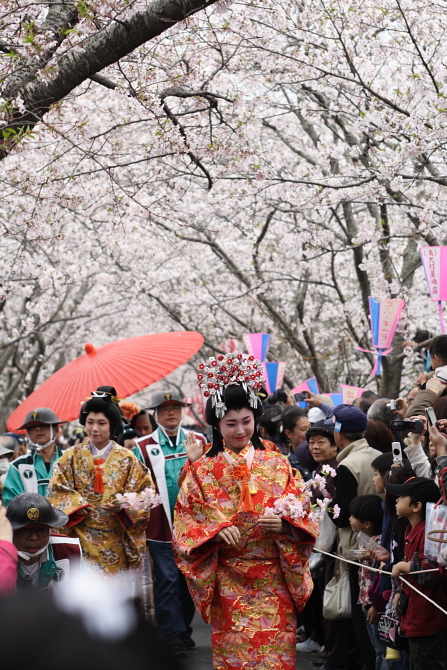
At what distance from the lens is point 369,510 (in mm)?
5152

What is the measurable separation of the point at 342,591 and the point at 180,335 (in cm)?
285

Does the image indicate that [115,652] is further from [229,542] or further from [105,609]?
[229,542]

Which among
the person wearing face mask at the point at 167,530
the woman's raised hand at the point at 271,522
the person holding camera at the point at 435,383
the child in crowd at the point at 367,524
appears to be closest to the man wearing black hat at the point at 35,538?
the woman's raised hand at the point at 271,522

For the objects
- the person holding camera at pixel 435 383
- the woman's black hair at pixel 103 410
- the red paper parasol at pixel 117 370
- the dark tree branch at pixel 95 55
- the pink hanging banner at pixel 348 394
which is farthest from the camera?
the pink hanging banner at pixel 348 394

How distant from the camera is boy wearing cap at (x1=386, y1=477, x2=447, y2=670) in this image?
424cm

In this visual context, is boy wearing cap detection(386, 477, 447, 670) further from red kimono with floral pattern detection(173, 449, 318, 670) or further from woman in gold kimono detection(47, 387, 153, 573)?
woman in gold kimono detection(47, 387, 153, 573)

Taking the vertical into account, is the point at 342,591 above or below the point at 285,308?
below

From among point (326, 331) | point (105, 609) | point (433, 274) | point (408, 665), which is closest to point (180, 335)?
point (433, 274)

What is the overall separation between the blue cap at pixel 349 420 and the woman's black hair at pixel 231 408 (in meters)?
1.49

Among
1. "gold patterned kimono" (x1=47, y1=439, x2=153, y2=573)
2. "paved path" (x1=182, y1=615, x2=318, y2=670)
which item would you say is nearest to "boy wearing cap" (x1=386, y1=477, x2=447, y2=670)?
"paved path" (x1=182, y1=615, x2=318, y2=670)

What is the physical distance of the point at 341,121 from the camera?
980 centimetres

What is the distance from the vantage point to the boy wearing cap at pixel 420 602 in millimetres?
4242

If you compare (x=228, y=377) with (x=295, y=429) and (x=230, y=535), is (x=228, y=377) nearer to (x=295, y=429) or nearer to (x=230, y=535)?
(x=230, y=535)

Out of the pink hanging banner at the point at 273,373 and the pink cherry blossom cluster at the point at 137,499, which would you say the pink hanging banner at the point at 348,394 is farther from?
the pink cherry blossom cluster at the point at 137,499
